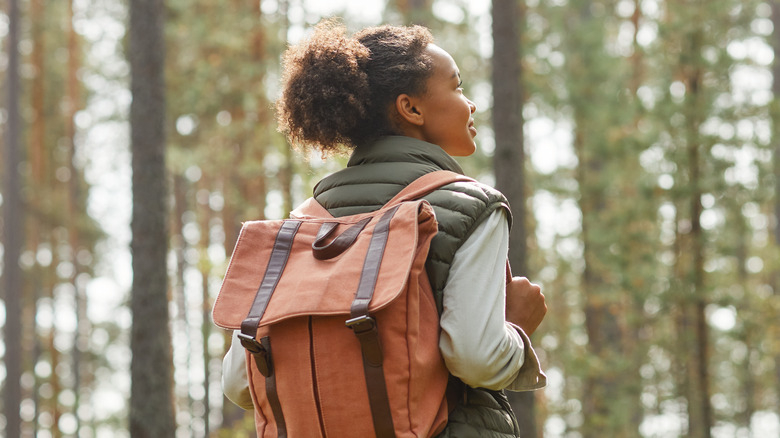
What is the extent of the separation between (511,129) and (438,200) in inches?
223

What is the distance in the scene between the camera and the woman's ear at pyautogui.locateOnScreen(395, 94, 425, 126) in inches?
86.2

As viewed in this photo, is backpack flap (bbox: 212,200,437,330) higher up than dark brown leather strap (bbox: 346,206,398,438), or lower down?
higher up

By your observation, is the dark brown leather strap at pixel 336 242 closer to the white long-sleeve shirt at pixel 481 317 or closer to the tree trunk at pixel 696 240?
the white long-sleeve shirt at pixel 481 317

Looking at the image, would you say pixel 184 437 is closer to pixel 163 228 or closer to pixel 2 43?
pixel 2 43

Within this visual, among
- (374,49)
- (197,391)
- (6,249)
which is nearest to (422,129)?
(374,49)

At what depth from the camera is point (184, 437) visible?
24250mm

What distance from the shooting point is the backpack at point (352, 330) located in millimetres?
1861

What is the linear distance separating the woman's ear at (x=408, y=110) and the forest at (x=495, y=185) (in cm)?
95

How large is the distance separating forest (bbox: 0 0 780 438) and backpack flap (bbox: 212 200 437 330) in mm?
1006

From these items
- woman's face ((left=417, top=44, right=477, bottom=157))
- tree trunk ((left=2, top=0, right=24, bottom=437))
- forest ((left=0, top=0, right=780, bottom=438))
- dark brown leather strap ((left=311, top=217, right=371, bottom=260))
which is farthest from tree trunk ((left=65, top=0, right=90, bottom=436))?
dark brown leather strap ((left=311, top=217, right=371, bottom=260))

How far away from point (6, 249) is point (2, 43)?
7339 millimetres

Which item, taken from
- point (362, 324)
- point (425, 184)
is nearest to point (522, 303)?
point (425, 184)

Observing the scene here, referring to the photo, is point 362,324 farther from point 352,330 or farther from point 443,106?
point 443,106

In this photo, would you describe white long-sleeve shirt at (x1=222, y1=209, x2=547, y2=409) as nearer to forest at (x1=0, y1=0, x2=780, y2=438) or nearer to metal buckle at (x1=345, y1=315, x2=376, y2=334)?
metal buckle at (x1=345, y1=315, x2=376, y2=334)
